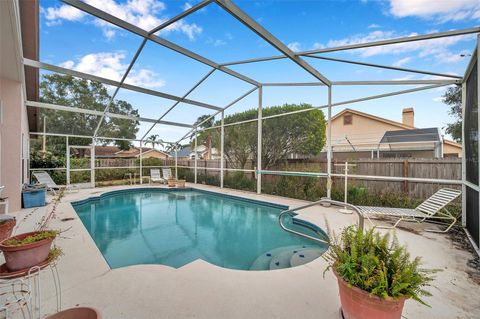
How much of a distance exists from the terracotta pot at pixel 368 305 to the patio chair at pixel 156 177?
37.1ft

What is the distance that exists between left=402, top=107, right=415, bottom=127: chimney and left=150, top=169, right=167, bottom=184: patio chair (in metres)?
14.7

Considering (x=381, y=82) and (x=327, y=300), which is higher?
(x=381, y=82)

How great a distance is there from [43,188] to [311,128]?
984 centimetres

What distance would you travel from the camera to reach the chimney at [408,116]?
13414 millimetres

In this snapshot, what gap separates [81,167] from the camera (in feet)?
35.0

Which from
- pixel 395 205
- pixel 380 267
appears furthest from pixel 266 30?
pixel 395 205

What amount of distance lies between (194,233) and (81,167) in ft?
28.6

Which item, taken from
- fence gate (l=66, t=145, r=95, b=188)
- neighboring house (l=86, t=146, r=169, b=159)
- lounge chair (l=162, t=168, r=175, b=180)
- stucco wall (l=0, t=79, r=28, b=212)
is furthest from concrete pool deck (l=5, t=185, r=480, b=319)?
neighboring house (l=86, t=146, r=169, b=159)

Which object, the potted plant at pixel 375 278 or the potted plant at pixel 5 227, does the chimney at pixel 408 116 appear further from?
the potted plant at pixel 5 227

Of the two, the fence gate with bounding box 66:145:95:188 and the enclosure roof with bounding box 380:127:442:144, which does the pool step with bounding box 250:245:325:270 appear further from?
the fence gate with bounding box 66:145:95:188

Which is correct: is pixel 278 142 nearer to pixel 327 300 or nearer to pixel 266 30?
pixel 266 30

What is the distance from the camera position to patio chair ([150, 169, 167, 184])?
12.0 meters

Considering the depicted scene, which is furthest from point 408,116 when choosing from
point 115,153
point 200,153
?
point 115,153

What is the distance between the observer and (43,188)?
630 centimetres
